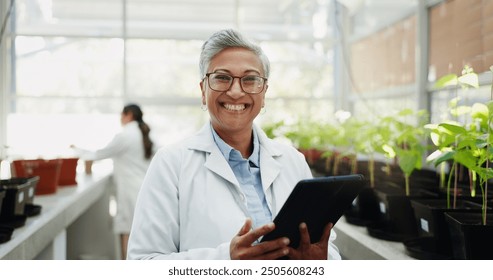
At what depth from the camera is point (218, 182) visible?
1285mm

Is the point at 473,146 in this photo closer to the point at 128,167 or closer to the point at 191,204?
the point at 191,204

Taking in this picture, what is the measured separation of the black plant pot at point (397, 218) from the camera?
1.74 metres

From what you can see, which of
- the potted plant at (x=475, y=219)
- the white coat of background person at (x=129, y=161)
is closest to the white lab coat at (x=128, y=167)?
the white coat of background person at (x=129, y=161)

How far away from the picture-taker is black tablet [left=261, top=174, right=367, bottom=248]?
101cm

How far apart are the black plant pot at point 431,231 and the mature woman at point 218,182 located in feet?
1.18

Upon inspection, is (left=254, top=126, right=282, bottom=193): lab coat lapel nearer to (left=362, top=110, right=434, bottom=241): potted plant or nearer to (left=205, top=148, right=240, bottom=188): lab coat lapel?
(left=205, top=148, right=240, bottom=188): lab coat lapel

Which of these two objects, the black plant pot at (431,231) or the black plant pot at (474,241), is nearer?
the black plant pot at (474,241)

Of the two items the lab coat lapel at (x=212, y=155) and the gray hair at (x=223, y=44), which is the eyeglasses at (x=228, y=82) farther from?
the lab coat lapel at (x=212, y=155)

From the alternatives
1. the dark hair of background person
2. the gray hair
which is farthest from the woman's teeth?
the dark hair of background person

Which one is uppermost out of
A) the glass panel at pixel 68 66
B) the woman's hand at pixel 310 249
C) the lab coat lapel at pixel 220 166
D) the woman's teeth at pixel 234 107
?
the glass panel at pixel 68 66

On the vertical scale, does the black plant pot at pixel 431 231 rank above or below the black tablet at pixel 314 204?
below

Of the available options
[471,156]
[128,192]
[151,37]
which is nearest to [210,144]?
[471,156]

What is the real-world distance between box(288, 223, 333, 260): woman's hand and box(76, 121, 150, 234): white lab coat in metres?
2.95
